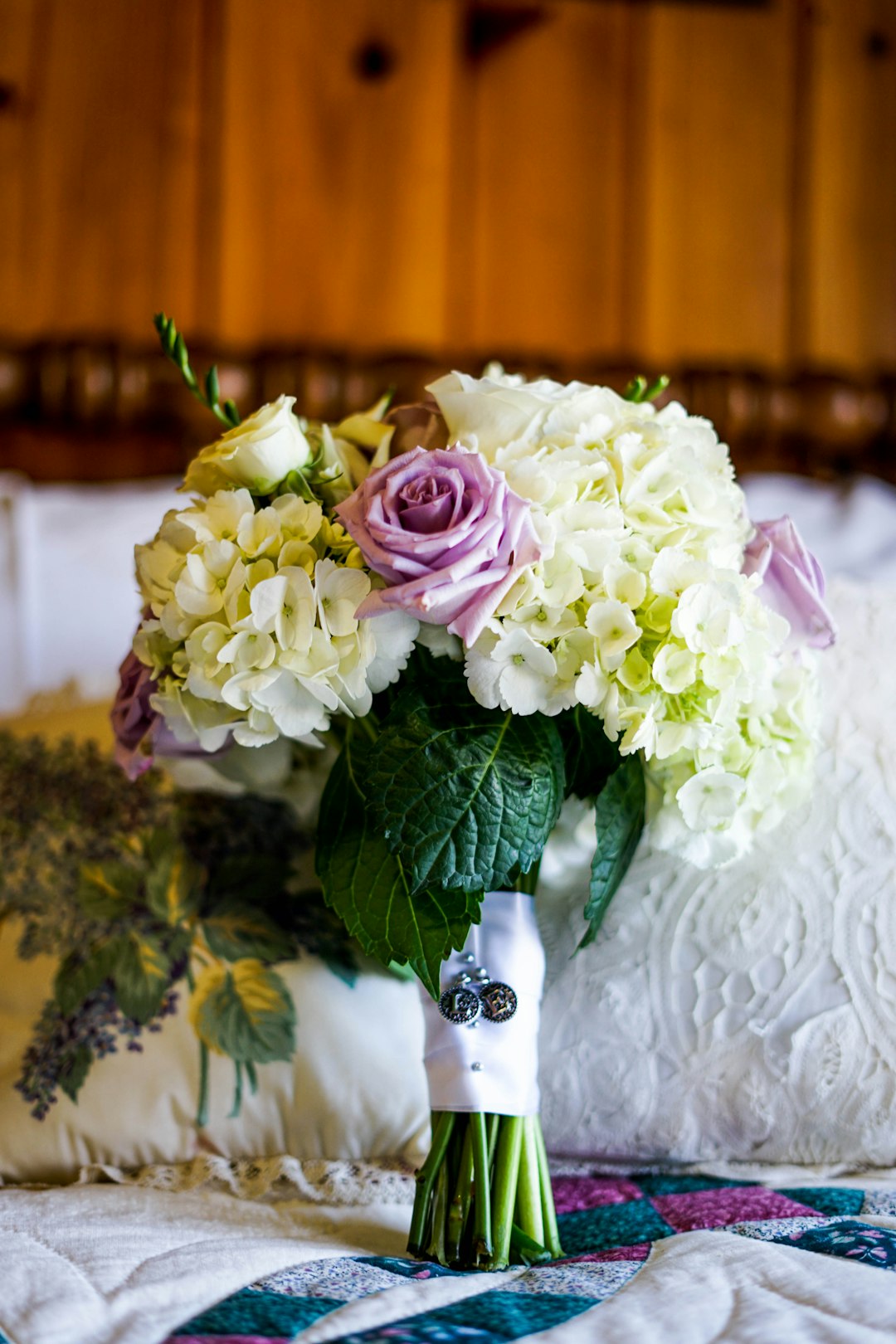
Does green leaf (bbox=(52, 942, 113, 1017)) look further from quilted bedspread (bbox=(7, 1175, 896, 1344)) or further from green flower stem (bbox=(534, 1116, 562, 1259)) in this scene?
green flower stem (bbox=(534, 1116, 562, 1259))

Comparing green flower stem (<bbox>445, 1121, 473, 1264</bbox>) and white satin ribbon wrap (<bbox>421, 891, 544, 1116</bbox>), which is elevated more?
white satin ribbon wrap (<bbox>421, 891, 544, 1116</bbox>)

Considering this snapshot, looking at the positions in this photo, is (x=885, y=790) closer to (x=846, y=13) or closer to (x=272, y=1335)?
(x=272, y=1335)

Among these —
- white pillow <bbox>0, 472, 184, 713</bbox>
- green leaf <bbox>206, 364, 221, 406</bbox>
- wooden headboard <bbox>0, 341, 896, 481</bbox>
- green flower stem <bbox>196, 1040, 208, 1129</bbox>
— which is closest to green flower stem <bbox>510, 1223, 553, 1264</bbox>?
green flower stem <bbox>196, 1040, 208, 1129</bbox>

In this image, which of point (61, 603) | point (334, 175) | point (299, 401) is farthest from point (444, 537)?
point (334, 175)

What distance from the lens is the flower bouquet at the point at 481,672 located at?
0.53m

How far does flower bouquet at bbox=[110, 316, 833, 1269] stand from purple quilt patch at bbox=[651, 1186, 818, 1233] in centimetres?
8

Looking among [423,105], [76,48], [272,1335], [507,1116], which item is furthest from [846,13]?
[272,1335]

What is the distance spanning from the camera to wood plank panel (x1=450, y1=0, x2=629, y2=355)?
4.81 ft

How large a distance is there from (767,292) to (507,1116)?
1.21 meters

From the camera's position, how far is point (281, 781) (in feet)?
2.39

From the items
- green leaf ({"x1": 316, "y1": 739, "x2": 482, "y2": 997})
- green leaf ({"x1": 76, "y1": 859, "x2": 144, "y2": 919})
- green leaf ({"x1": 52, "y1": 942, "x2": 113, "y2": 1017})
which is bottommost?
green leaf ({"x1": 52, "y1": 942, "x2": 113, "y2": 1017})

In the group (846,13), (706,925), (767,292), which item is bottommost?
(706,925)

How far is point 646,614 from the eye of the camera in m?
0.54

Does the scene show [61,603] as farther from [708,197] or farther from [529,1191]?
[708,197]
